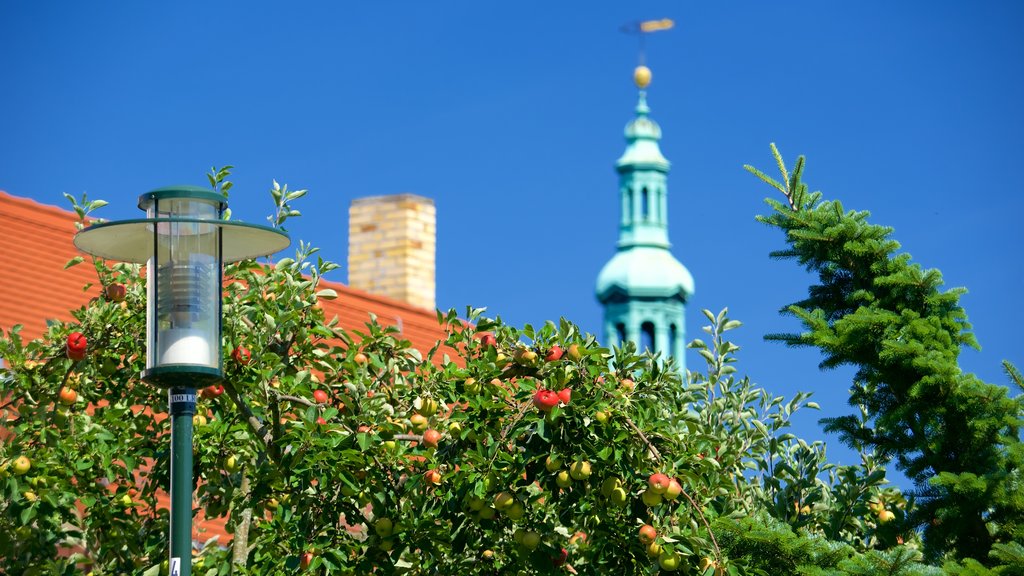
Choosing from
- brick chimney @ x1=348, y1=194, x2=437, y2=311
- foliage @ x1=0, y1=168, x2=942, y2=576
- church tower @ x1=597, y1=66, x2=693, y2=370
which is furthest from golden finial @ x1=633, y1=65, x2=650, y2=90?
foliage @ x1=0, y1=168, x2=942, y2=576

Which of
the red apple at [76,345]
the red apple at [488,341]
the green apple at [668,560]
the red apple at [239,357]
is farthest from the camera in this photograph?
the red apple at [76,345]

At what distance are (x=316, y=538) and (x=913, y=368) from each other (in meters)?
3.13

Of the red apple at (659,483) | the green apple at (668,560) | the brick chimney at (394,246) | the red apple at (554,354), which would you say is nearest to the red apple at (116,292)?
the red apple at (554,354)

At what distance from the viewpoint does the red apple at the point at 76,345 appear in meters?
8.93

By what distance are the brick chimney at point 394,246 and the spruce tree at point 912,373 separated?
10891 millimetres

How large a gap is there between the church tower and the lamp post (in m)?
40.2

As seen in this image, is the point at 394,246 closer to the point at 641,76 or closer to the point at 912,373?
the point at 912,373

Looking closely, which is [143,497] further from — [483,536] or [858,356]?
[858,356]

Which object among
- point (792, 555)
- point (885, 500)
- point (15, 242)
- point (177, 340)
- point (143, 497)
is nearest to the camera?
point (177, 340)

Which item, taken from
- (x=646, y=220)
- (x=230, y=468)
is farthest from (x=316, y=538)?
(x=646, y=220)

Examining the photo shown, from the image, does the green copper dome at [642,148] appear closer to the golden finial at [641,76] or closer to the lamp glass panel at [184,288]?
the golden finial at [641,76]

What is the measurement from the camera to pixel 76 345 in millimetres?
8938

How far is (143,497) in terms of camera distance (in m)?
9.26

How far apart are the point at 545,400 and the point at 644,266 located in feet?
134
